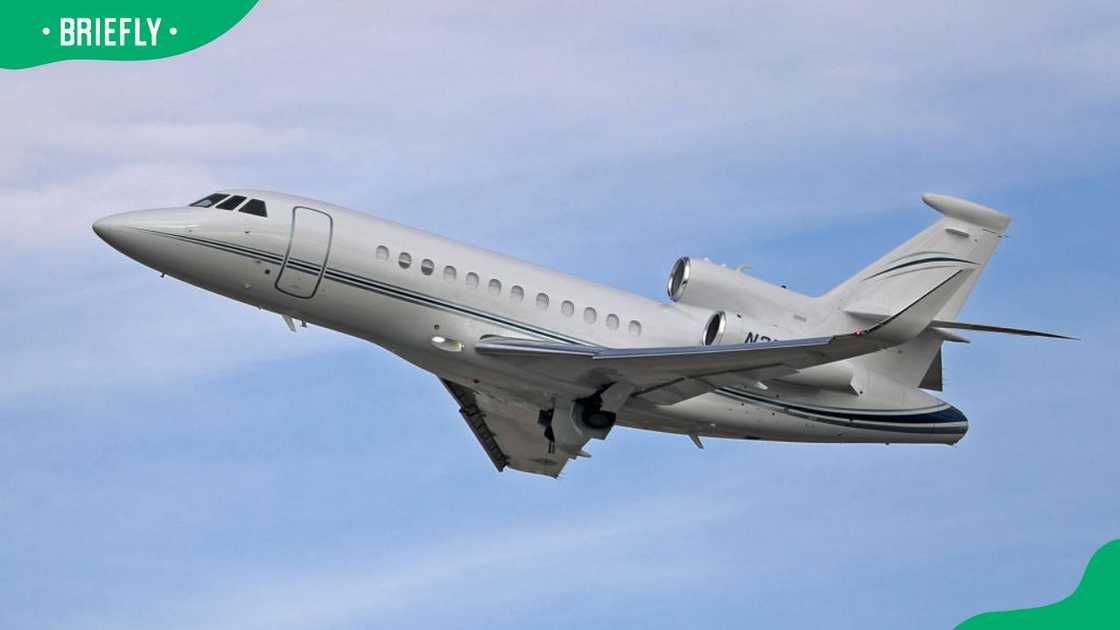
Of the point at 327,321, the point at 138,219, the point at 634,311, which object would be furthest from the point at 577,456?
the point at 138,219

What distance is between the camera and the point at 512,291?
28141 millimetres

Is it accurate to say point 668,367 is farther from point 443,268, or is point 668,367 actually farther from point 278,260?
point 278,260

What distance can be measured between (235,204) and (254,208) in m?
0.35

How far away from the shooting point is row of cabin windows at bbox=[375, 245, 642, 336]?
2761 cm

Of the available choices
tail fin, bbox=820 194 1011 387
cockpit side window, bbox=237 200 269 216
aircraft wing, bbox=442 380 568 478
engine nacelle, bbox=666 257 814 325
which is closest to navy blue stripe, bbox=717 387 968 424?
tail fin, bbox=820 194 1011 387

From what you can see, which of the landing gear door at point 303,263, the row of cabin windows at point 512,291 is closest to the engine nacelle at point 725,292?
the row of cabin windows at point 512,291

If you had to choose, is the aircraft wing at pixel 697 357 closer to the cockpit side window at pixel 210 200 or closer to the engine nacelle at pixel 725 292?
the engine nacelle at pixel 725 292

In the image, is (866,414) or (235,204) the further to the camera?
(866,414)

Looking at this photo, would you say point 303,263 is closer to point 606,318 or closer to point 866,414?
point 606,318

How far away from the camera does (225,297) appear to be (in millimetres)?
27938

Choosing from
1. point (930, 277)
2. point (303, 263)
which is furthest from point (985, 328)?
point (303, 263)

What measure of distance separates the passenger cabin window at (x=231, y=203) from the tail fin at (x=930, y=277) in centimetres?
1003

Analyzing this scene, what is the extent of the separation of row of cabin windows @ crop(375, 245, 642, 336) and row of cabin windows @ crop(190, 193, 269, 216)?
1952 mm

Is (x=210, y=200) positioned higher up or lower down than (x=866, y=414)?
higher up
